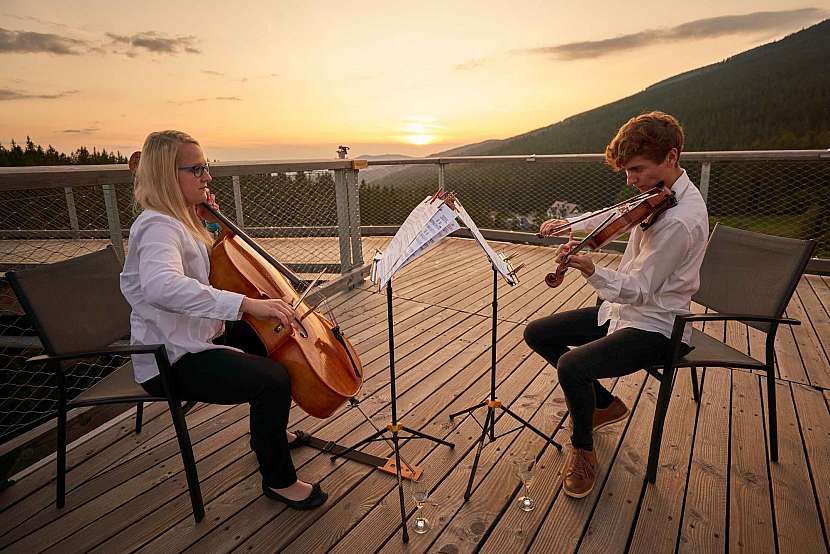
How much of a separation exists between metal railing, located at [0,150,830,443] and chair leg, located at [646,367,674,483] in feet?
8.84

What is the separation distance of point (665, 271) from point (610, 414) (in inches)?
30.6

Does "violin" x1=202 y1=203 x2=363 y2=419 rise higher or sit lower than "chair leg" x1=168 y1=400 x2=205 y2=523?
higher

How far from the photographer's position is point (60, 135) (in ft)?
17.9

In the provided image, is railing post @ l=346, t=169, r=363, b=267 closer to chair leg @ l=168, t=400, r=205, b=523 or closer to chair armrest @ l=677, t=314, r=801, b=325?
chair leg @ l=168, t=400, r=205, b=523

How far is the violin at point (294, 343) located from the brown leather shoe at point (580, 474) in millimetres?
857

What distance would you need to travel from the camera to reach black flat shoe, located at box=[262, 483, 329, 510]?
5.14ft

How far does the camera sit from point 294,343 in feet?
4.90

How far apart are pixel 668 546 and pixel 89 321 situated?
84.0 inches

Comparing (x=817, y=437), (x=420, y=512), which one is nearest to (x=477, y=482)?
(x=420, y=512)

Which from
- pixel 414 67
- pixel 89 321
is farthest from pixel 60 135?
pixel 89 321

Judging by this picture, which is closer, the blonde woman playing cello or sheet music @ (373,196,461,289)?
sheet music @ (373,196,461,289)

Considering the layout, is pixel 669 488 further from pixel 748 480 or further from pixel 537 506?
pixel 537 506

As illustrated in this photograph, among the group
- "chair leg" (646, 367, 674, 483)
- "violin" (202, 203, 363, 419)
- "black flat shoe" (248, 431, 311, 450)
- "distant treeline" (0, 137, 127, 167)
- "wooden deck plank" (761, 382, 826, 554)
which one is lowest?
"wooden deck plank" (761, 382, 826, 554)

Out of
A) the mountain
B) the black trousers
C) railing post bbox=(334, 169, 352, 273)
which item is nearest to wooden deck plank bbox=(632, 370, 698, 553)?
the black trousers
